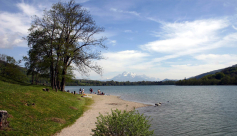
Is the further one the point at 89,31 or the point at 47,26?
the point at 89,31

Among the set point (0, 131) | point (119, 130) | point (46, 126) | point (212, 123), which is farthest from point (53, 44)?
point (212, 123)

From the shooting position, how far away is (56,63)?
29.8 meters

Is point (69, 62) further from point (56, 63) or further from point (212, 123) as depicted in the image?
point (212, 123)

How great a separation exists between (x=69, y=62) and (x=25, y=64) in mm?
27178

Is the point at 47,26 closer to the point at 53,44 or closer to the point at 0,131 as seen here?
the point at 53,44

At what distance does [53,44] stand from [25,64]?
30.6 metres

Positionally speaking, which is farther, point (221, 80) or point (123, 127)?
point (221, 80)

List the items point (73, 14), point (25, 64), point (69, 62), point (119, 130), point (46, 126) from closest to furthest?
1. point (119, 130)
2. point (46, 126)
3. point (73, 14)
4. point (69, 62)
5. point (25, 64)

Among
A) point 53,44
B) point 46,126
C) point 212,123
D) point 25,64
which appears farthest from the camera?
point 25,64

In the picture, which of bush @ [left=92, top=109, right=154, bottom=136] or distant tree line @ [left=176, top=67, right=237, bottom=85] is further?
distant tree line @ [left=176, top=67, right=237, bottom=85]

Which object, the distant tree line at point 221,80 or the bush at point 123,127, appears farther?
the distant tree line at point 221,80

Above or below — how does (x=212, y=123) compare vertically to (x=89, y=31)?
below

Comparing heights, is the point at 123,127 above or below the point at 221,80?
below

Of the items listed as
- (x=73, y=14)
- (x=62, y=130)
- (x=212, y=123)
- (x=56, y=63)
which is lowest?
(x=212, y=123)
